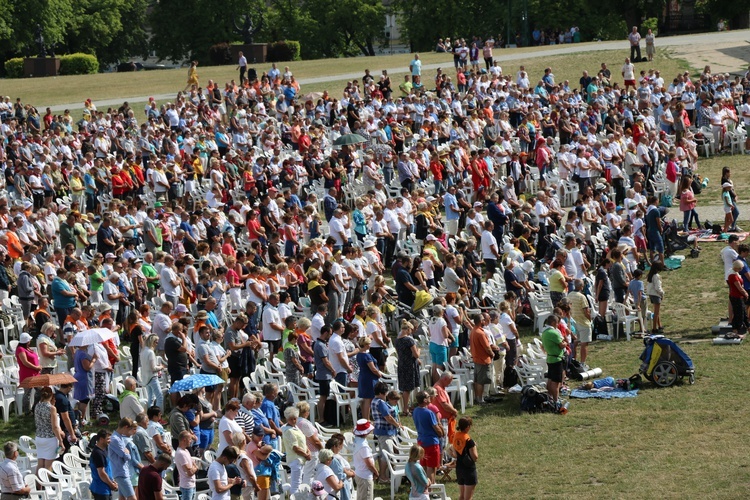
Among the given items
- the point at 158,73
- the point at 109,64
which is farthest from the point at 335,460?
the point at 109,64

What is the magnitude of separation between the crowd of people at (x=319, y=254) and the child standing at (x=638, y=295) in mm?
49

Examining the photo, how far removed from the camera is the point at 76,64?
198 feet

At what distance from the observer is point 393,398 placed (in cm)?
1341

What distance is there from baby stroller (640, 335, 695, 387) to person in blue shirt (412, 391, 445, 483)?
414cm

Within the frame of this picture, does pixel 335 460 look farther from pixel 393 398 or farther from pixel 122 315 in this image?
pixel 122 315

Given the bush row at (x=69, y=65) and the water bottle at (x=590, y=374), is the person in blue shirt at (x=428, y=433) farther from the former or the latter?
the bush row at (x=69, y=65)

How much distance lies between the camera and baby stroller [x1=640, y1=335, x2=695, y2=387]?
16.2 metres

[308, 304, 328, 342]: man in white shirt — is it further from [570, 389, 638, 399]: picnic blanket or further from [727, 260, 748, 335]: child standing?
[727, 260, 748, 335]: child standing

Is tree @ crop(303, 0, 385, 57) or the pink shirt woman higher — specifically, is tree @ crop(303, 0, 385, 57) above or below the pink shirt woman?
above

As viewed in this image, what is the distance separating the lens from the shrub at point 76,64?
6000 cm

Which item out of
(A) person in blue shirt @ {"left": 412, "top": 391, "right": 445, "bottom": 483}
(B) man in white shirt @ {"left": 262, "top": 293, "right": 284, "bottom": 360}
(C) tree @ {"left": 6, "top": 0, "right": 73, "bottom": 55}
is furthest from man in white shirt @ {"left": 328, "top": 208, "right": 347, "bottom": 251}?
(C) tree @ {"left": 6, "top": 0, "right": 73, "bottom": 55}

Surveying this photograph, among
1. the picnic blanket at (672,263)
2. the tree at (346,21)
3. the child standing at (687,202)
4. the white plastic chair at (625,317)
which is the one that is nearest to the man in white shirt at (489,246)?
the white plastic chair at (625,317)

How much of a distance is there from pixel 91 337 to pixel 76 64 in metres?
47.7

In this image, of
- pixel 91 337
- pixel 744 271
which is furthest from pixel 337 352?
pixel 744 271
